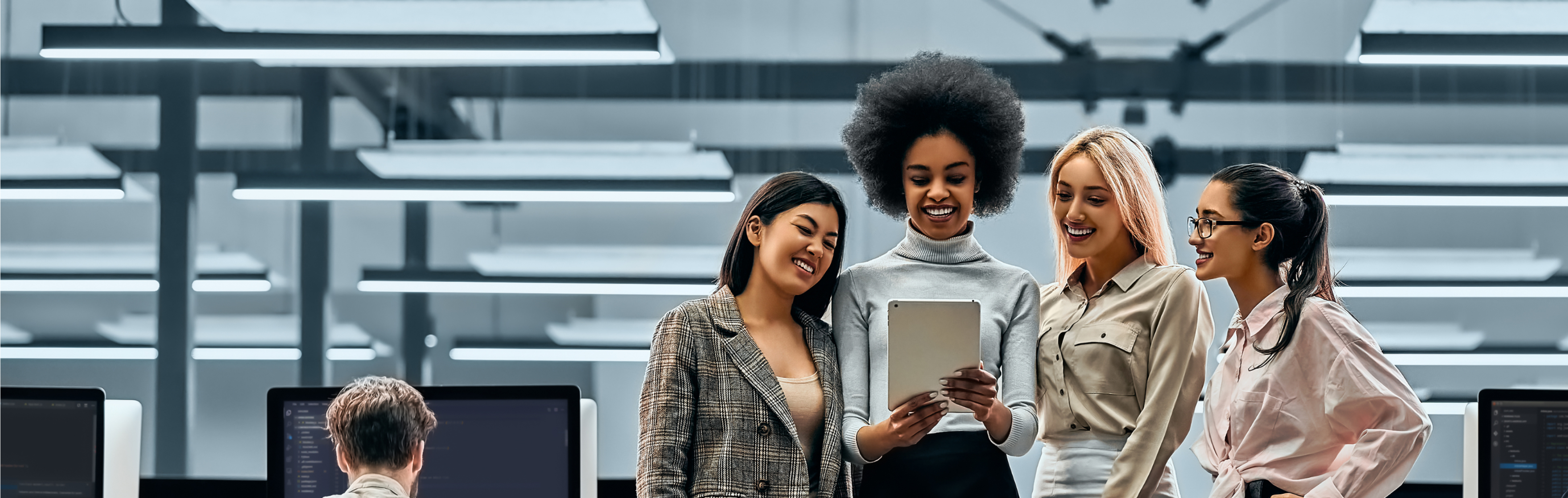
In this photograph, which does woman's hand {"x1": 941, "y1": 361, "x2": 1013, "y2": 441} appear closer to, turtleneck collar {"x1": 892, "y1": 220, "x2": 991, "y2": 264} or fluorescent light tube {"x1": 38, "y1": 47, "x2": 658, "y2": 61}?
turtleneck collar {"x1": 892, "y1": 220, "x2": 991, "y2": 264}

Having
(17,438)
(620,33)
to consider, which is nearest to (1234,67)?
(620,33)

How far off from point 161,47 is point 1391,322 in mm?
6604

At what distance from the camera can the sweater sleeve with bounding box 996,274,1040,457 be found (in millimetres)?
1831

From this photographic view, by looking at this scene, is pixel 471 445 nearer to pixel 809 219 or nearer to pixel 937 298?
pixel 809 219

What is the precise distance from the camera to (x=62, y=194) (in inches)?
253

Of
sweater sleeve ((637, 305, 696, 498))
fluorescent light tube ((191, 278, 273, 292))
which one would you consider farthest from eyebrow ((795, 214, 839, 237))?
fluorescent light tube ((191, 278, 273, 292))

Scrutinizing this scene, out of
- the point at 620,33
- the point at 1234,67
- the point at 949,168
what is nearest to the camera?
the point at 949,168

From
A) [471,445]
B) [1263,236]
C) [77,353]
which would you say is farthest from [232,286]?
[1263,236]

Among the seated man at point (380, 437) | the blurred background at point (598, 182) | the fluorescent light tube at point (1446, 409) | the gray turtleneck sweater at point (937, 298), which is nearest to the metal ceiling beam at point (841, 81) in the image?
the blurred background at point (598, 182)

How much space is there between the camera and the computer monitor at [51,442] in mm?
2320

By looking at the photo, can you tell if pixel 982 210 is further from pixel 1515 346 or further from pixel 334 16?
pixel 1515 346

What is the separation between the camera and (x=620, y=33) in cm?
490

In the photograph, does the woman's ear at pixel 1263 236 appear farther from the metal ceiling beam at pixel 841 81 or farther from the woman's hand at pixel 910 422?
the metal ceiling beam at pixel 841 81

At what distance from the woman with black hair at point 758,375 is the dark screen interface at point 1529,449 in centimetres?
136
